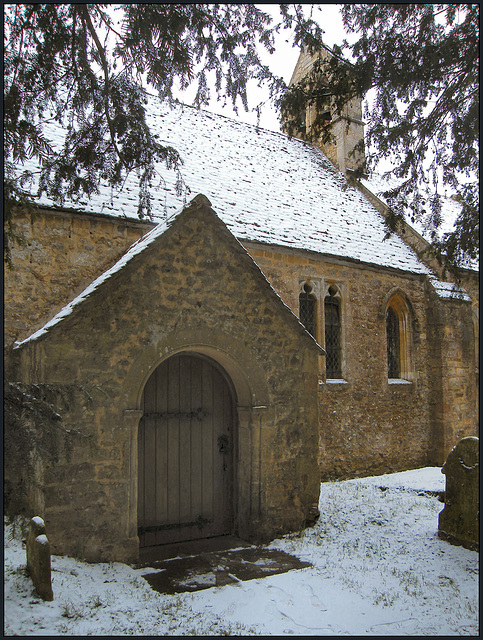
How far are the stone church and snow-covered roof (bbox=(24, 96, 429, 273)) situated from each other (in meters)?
0.09

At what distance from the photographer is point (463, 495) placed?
655 centimetres

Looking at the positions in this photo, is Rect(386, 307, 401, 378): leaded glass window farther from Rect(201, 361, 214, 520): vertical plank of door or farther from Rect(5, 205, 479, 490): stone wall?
Rect(201, 361, 214, 520): vertical plank of door

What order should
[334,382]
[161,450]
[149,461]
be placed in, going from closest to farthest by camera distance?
[149,461]
[161,450]
[334,382]

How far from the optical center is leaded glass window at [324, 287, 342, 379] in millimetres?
11828

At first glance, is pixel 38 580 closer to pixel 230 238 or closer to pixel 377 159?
pixel 230 238

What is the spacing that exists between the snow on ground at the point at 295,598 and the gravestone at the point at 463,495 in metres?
0.19

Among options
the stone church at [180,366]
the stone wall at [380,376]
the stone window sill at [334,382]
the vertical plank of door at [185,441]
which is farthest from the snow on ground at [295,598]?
the stone wall at [380,376]

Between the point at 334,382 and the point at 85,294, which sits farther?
the point at 334,382

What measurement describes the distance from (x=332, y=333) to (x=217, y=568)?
718cm

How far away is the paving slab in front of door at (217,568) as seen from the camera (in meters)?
5.31

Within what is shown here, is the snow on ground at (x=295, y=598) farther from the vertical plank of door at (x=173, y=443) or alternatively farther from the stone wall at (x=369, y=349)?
the stone wall at (x=369, y=349)

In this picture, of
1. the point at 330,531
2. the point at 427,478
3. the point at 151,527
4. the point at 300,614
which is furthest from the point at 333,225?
the point at 300,614

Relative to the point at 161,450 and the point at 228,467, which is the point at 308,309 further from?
the point at 161,450

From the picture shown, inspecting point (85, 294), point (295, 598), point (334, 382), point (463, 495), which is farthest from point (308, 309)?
point (295, 598)
